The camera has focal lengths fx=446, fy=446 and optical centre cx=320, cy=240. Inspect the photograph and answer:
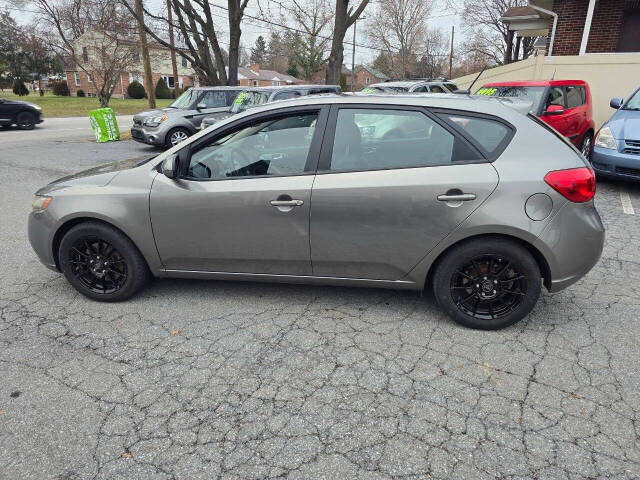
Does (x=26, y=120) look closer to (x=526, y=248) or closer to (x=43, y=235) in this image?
(x=43, y=235)

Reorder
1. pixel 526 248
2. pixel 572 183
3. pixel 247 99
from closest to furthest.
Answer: pixel 572 183 < pixel 526 248 < pixel 247 99

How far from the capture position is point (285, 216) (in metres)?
3.17

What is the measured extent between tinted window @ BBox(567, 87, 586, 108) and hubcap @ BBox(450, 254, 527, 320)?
7.22m

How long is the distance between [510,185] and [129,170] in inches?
112

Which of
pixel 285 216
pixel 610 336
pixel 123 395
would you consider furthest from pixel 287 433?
pixel 610 336

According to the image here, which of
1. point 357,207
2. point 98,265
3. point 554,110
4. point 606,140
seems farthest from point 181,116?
point 357,207

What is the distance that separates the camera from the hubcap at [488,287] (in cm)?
306

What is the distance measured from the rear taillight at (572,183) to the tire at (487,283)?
1.46 feet

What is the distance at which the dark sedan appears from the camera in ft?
21.8

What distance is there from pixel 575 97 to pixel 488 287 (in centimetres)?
781

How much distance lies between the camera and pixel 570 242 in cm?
294

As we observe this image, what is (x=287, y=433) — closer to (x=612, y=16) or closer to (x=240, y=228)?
(x=240, y=228)

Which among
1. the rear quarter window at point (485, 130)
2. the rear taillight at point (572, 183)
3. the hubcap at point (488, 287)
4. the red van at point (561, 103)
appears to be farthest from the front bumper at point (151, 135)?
Result: the rear taillight at point (572, 183)

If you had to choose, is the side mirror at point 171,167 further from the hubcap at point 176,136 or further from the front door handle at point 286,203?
the hubcap at point 176,136
